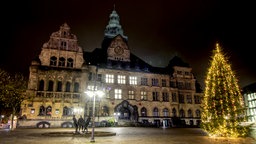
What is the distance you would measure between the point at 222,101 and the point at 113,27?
1898 inches

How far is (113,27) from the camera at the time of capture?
61.3 metres

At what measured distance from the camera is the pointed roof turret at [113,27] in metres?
60.9

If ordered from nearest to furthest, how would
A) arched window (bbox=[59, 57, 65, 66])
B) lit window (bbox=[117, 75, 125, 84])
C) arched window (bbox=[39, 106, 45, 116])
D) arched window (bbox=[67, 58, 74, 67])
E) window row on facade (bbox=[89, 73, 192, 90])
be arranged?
arched window (bbox=[39, 106, 45, 116]) < arched window (bbox=[59, 57, 65, 66]) < arched window (bbox=[67, 58, 74, 67]) < window row on facade (bbox=[89, 73, 192, 90]) < lit window (bbox=[117, 75, 125, 84])

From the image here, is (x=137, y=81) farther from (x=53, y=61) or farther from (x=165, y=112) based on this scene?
(x=53, y=61)

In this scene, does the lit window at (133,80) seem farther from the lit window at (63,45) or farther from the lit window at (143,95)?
the lit window at (63,45)

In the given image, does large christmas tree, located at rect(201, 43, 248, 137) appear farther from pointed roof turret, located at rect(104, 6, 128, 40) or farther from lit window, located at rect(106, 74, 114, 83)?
pointed roof turret, located at rect(104, 6, 128, 40)

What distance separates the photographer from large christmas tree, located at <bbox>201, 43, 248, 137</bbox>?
17.1 m

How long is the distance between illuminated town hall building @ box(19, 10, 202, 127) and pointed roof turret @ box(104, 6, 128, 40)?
38.1 ft

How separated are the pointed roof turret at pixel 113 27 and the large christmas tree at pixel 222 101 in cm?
4444

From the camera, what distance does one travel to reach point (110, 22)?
62.8 metres

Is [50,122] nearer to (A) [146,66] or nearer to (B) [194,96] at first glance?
(A) [146,66]

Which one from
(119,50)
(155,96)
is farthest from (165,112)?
(119,50)

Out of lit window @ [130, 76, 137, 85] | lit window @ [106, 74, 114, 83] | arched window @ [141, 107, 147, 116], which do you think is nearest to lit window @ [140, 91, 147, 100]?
arched window @ [141, 107, 147, 116]

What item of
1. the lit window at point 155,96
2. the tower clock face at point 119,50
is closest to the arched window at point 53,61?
the tower clock face at point 119,50
